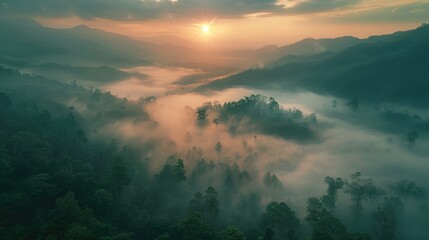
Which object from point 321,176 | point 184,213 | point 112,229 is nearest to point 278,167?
point 321,176

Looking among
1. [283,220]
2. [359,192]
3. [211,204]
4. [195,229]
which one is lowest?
[359,192]

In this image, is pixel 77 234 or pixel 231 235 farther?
pixel 231 235

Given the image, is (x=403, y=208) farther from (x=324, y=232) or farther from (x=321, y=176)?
(x=324, y=232)

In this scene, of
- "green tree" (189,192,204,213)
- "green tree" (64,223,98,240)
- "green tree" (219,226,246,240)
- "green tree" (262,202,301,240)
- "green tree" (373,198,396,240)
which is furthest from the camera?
"green tree" (189,192,204,213)

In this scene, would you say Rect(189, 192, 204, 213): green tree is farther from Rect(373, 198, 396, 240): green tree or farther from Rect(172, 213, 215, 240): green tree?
Rect(373, 198, 396, 240): green tree

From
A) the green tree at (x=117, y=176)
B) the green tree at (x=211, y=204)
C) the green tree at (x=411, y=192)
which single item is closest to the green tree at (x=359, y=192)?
the green tree at (x=411, y=192)

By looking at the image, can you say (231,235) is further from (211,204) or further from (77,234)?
(77,234)

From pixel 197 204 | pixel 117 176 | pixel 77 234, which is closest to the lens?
pixel 77 234

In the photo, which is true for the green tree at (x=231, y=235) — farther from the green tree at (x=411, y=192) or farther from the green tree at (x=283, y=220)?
the green tree at (x=411, y=192)

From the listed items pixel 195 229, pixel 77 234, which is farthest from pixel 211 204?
pixel 77 234

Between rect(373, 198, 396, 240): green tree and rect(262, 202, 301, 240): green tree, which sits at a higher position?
rect(262, 202, 301, 240): green tree

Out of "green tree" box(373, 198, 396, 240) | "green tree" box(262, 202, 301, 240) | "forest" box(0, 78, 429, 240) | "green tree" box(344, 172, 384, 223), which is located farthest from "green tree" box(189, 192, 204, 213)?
"green tree" box(373, 198, 396, 240)
